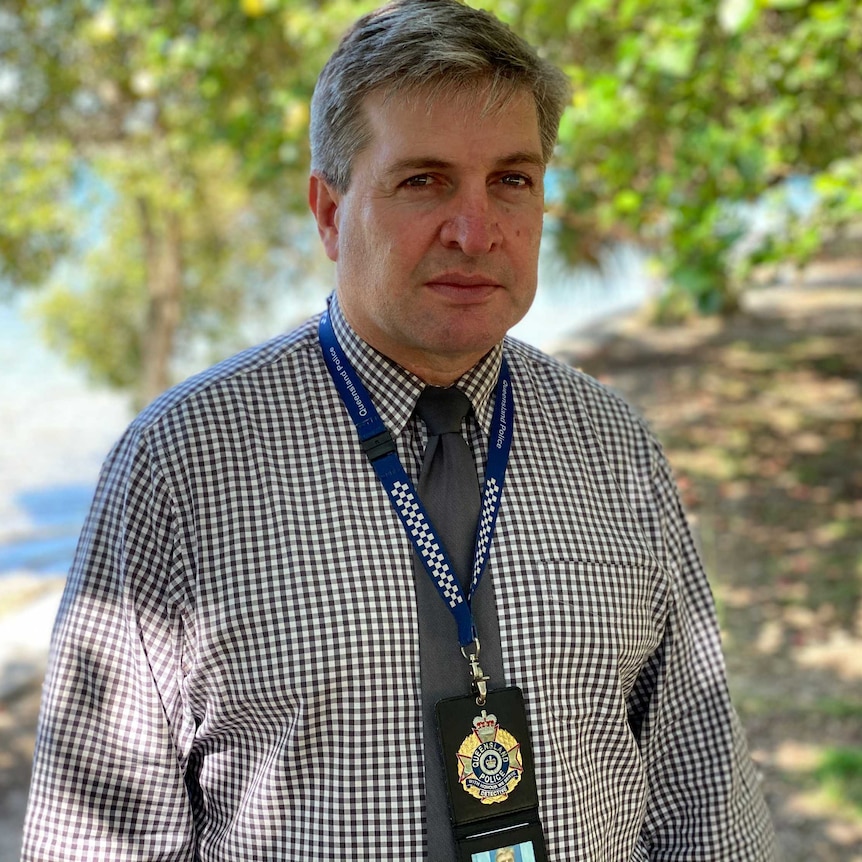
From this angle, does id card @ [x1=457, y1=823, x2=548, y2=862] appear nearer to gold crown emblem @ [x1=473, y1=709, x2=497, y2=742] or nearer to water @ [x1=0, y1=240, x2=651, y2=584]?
gold crown emblem @ [x1=473, y1=709, x2=497, y2=742]

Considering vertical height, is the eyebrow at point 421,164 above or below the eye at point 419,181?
above

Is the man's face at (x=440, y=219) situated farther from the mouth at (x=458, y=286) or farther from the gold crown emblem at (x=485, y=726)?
the gold crown emblem at (x=485, y=726)

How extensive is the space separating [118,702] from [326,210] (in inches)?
32.7

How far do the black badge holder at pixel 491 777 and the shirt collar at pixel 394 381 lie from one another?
0.45 meters

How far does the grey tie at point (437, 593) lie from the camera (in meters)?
1.50

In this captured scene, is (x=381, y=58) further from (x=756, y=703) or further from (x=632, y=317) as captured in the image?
(x=632, y=317)

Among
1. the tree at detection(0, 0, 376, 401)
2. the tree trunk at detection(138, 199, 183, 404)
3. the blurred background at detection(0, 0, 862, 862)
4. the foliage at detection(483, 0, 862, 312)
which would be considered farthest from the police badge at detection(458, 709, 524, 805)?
the tree trunk at detection(138, 199, 183, 404)

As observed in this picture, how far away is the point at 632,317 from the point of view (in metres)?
12.9

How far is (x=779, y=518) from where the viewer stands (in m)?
7.10

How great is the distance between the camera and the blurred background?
13.5 ft

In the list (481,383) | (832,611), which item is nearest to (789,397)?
(832,611)

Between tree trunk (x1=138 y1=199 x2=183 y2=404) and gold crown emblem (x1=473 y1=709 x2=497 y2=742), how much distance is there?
1193 centimetres

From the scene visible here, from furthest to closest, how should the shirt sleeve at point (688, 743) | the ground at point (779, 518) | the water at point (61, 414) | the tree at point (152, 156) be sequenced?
1. the water at point (61, 414)
2. the tree at point (152, 156)
3. the ground at point (779, 518)
4. the shirt sleeve at point (688, 743)

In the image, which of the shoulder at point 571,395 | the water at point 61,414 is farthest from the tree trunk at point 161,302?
the shoulder at point 571,395
